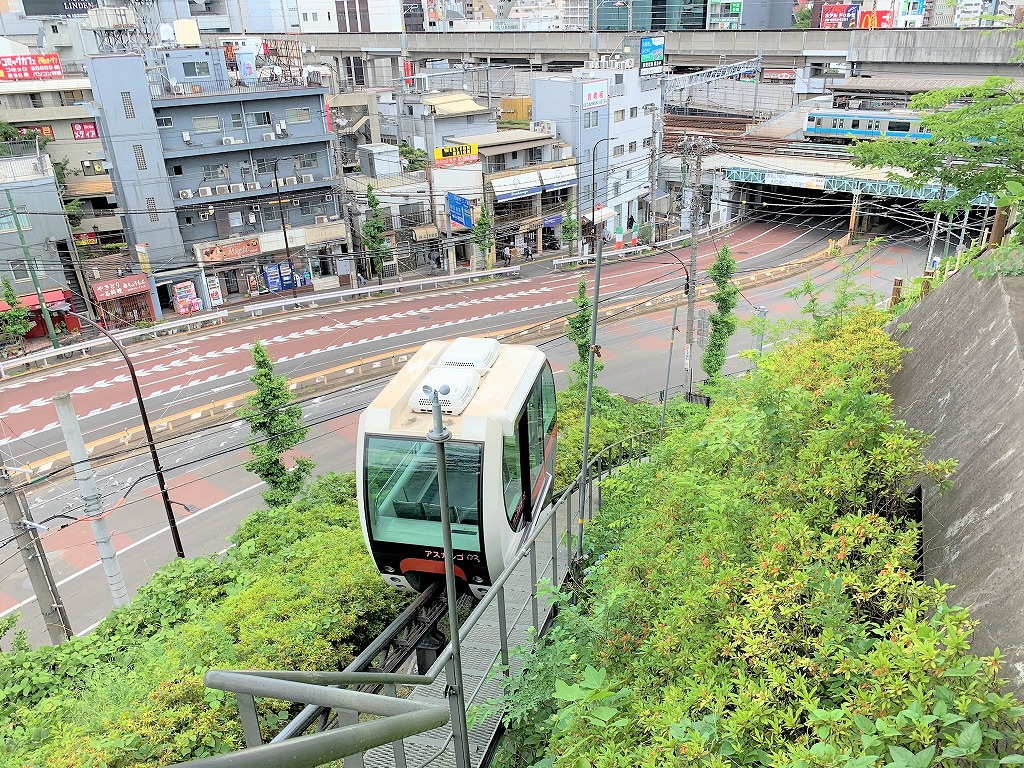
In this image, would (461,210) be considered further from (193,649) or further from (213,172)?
(193,649)

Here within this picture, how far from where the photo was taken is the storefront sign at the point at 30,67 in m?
40.8

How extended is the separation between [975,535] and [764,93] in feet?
233

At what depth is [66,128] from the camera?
42.2m

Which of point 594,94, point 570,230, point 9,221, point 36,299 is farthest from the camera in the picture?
point 594,94

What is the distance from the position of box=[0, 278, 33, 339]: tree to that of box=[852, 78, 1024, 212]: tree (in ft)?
113

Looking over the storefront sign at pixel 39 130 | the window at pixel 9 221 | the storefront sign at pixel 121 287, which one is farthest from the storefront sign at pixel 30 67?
the storefront sign at pixel 121 287

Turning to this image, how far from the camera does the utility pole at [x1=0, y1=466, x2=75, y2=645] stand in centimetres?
1204

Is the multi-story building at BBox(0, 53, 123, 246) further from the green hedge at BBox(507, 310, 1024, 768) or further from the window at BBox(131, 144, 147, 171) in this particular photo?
the green hedge at BBox(507, 310, 1024, 768)

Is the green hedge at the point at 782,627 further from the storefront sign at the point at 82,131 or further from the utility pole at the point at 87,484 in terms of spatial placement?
the storefront sign at the point at 82,131

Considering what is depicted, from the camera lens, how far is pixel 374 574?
33.4 feet

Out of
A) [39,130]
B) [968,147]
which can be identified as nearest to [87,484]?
[968,147]

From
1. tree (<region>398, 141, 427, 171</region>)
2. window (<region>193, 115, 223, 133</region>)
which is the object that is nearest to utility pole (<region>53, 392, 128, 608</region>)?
window (<region>193, 115, 223, 133</region>)

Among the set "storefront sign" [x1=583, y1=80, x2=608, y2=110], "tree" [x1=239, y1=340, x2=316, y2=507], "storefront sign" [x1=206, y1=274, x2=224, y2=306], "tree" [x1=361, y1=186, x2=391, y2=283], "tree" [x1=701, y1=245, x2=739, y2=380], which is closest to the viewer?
"tree" [x1=239, y1=340, x2=316, y2=507]

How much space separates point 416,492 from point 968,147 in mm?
9463
